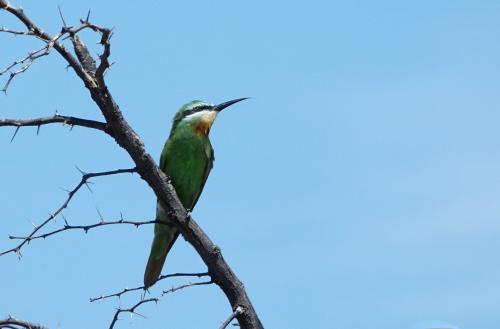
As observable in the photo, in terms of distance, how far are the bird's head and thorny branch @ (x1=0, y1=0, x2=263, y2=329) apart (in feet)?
6.33

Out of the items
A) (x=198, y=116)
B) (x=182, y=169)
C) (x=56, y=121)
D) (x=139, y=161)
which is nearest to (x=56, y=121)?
(x=56, y=121)

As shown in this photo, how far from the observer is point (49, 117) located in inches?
172

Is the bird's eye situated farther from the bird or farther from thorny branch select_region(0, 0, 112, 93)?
thorny branch select_region(0, 0, 112, 93)

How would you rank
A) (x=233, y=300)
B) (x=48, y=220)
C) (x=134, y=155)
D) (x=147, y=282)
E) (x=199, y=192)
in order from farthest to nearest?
(x=199, y=192)
(x=147, y=282)
(x=233, y=300)
(x=134, y=155)
(x=48, y=220)

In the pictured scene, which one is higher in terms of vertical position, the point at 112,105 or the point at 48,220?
the point at 112,105

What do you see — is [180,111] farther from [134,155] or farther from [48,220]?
[48,220]

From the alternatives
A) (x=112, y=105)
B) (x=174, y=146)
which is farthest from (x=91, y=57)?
(x=174, y=146)

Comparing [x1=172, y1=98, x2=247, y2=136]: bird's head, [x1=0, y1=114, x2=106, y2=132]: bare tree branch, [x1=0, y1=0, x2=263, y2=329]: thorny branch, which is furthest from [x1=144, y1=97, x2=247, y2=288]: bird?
[x1=0, y1=114, x2=106, y2=132]: bare tree branch

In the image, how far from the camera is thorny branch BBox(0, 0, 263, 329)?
4.06 metres

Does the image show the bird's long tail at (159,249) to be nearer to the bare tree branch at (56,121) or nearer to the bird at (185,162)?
the bird at (185,162)

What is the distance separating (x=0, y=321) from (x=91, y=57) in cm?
145

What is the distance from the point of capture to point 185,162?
684cm

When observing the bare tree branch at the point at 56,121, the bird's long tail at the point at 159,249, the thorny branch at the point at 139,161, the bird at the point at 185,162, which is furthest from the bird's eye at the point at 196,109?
the bare tree branch at the point at 56,121

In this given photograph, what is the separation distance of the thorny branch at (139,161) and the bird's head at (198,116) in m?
1.93
